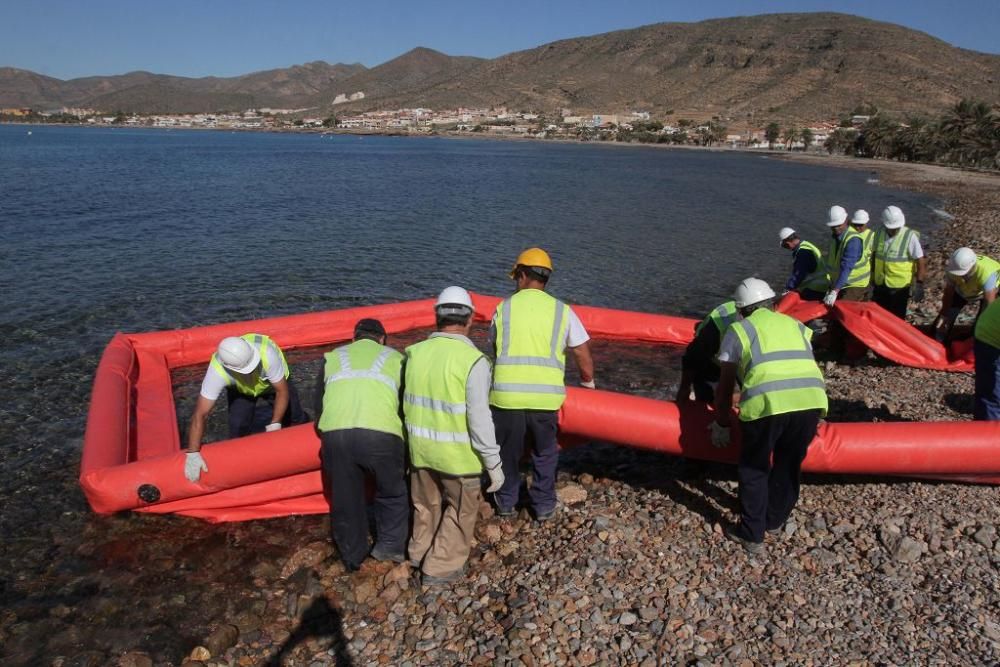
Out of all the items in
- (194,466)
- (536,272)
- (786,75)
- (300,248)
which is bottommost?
(300,248)

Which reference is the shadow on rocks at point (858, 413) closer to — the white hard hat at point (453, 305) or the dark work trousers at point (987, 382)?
the dark work trousers at point (987, 382)

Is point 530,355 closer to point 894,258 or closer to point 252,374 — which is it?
point 252,374

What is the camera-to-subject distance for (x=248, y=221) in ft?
76.1

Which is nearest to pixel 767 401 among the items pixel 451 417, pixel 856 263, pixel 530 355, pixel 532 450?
pixel 530 355

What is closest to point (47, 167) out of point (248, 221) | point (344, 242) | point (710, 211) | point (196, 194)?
point (196, 194)

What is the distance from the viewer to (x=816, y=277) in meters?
8.82

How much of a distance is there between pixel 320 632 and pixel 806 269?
789 centimetres

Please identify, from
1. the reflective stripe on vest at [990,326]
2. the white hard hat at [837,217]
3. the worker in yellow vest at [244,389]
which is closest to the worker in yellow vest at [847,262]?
the white hard hat at [837,217]

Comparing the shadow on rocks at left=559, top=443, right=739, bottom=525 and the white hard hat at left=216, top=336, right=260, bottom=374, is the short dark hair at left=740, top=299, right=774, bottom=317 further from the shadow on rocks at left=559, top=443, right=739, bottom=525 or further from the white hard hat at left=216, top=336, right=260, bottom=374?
the white hard hat at left=216, top=336, right=260, bottom=374

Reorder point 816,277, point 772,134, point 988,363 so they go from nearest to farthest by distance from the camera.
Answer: point 988,363, point 816,277, point 772,134

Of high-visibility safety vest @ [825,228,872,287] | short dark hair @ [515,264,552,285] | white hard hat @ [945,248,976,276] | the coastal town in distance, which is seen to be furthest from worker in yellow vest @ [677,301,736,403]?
the coastal town in distance

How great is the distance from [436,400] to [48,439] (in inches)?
216

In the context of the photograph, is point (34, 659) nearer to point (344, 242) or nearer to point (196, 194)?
point (344, 242)

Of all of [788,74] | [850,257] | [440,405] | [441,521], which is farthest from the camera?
[788,74]
